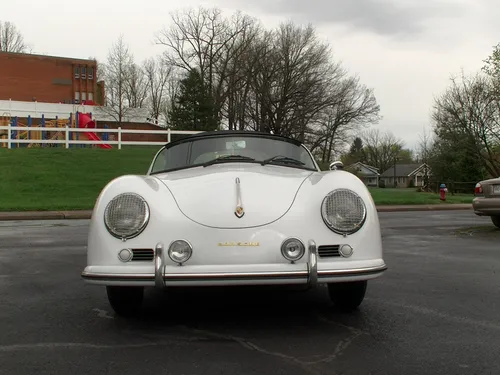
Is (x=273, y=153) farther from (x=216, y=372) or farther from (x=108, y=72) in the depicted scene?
(x=108, y=72)

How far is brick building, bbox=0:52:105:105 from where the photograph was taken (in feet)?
189

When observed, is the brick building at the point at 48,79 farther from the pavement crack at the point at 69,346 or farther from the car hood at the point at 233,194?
the pavement crack at the point at 69,346

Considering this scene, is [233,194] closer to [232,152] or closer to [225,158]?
[225,158]

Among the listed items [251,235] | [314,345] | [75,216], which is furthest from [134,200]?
[75,216]

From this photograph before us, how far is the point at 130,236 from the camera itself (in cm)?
319

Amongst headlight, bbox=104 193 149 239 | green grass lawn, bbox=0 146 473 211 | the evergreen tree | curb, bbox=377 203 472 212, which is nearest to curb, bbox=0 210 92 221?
green grass lawn, bbox=0 146 473 211

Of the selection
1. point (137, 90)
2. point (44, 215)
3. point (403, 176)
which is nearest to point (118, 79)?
point (137, 90)

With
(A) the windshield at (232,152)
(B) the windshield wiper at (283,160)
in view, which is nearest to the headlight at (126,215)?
(A) the windshield at (232,152)

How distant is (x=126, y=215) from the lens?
10.7ft

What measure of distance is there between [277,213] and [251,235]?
257 mm

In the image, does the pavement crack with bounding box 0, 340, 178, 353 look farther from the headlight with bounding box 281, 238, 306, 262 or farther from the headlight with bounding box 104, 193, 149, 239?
the headlight with bounding box 281, 238, 306, 262

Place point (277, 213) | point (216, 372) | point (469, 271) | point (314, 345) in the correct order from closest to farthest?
point (216, 372), point (314, 345), point (277, 213), point (469, 271)

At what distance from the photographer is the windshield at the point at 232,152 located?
14.9ft

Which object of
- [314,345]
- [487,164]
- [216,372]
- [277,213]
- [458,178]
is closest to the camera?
[216,372]
